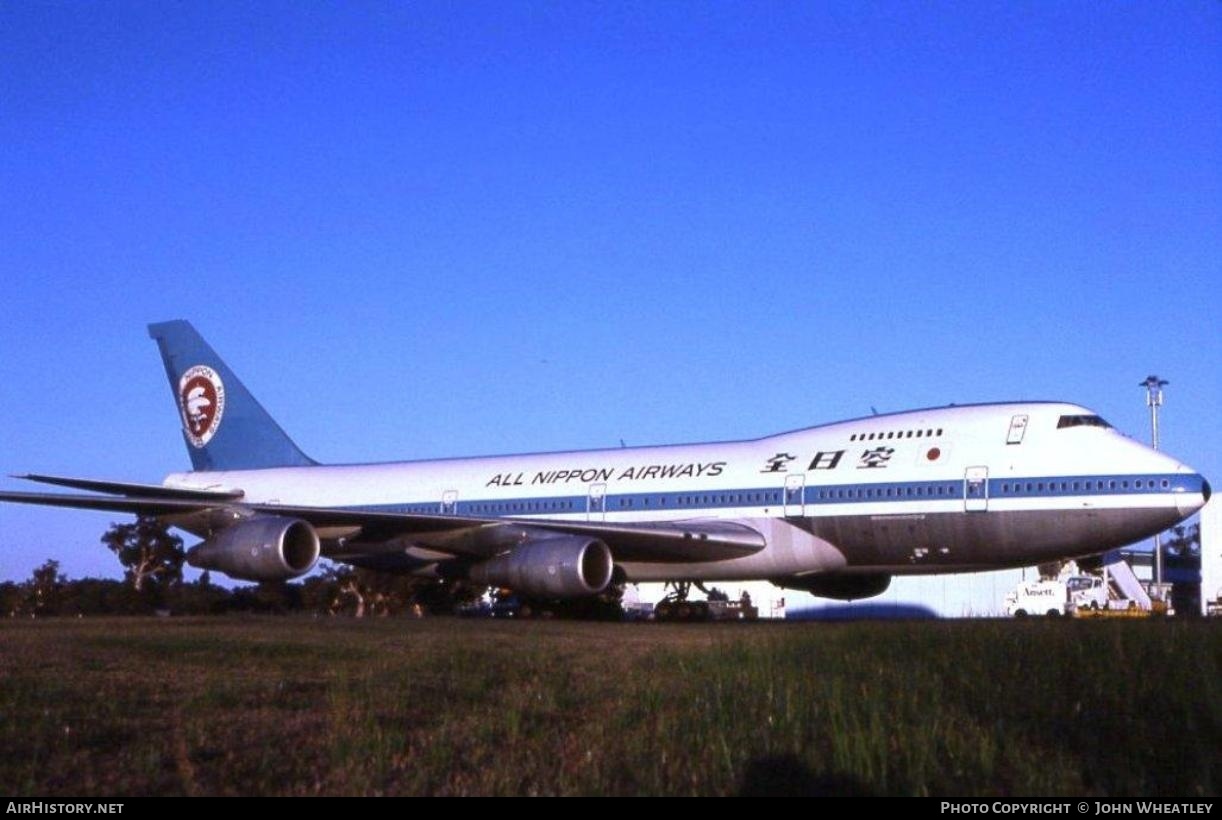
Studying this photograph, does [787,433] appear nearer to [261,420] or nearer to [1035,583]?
[261,420]

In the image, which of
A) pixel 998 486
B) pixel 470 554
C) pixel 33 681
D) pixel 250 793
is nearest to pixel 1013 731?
pixel 250 793

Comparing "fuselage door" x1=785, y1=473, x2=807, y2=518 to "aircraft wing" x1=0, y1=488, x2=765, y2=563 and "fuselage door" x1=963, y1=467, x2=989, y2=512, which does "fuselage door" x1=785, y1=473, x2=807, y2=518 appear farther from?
"fuselage door" x1=963, y1=467, x2=989, y2=512

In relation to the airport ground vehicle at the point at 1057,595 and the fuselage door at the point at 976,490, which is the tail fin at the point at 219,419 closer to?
the fuselage door at the point at 976,490

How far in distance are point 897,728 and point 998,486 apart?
16.7 meters

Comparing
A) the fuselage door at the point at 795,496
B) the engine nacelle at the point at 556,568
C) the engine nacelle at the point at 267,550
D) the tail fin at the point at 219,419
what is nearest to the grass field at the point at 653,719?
the engine nacelle at the point at 556,568

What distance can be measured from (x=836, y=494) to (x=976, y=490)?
2627 millimetres

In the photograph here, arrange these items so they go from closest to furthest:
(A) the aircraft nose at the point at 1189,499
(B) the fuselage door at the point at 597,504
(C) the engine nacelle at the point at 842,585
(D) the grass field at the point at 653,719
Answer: (D) the grass field at the point at 653,719
(A) the aircraft nose at the point at 1189,499
(C) the engine nacelle at the point at 842,585
(B) the fuselage door at the point at 597,504

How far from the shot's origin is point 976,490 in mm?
23328

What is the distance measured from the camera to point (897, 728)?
7.28m

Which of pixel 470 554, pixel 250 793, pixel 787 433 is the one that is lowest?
pixel 250 793

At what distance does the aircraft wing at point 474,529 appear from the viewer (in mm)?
24984

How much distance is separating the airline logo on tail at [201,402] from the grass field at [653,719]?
23.6 meters

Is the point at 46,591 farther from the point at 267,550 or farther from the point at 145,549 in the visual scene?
the point at 267,550

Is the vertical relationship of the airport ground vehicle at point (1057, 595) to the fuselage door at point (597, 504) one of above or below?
below
